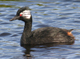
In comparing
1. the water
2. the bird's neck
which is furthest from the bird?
the water

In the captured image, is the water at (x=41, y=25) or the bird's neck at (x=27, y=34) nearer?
the water at (x=41, y=25)

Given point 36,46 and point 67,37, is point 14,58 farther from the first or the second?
point 67,37

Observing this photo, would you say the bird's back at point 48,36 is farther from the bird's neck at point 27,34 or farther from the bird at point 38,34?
the bird's neck at point 27,34

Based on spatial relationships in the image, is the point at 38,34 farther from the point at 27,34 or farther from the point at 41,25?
the point at 41,25

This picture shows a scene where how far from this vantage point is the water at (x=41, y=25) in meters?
10.5

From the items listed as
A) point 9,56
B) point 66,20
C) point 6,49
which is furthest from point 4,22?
point 9,56

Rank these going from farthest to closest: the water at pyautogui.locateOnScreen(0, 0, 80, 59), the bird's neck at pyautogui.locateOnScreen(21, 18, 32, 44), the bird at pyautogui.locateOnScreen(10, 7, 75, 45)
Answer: the bird's neck at pyautogui.locateOnScreen(21, 18, 32, 44) → the bird at pyautogui.locateOnScreen(10, 7, 75, 45) → the water at pyautogui.locateOnScreen(0, 0, 80, 59)

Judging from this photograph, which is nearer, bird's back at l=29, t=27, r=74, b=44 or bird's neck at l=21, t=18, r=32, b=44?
bird's back at l=29, t=27, r=74, b=44

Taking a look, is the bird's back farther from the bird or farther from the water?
the water

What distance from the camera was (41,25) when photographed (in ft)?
50.5

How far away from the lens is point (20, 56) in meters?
10.3

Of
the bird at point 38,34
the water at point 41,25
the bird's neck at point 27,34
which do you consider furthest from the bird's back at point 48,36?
the water at point 41,25

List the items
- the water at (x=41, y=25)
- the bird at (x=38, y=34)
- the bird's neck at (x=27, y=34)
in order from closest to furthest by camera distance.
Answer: the water at (x=41, y=25) < the bird at (x=38, y=34) < the bird's neck at (x=27, y=34)

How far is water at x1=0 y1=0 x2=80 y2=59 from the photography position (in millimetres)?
10508
